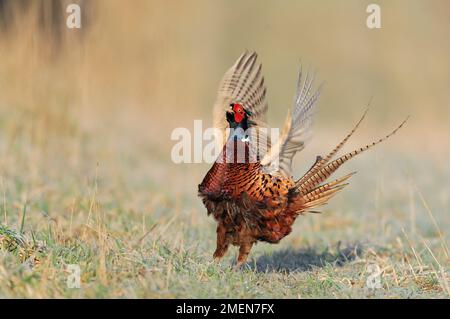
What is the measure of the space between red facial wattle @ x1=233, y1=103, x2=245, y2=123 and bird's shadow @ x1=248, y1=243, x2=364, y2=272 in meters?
1.00

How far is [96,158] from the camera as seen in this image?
812 cm

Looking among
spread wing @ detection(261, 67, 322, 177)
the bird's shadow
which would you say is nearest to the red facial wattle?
spread wing @ detection(261, 67, 322, 177)

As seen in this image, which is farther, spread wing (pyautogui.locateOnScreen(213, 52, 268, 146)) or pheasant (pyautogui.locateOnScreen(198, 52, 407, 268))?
spread wing (pyautogui.locateOnScreen(213, 52, 268, 146))

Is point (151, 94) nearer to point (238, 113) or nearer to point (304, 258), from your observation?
point (304, 258)

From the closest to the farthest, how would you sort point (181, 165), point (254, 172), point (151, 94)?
point (254, 172)
point (181, 165)
point (151, 94)

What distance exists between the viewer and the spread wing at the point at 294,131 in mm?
4285

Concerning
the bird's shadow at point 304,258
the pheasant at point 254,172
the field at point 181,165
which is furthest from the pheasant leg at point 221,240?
the bird's shadow at point 304,258

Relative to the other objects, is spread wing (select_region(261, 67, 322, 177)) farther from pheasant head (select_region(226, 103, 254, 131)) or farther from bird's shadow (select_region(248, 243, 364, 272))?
bird's shadow (select_region(248, 243, 364, 272))

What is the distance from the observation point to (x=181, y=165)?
902cm

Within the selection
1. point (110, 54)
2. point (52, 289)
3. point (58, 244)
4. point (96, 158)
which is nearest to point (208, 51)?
point (110, 54)

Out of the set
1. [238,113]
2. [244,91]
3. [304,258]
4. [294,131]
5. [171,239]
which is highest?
[244,91]

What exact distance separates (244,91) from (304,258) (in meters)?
1.50

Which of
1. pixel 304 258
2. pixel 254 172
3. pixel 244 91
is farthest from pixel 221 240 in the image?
pixel 304 258

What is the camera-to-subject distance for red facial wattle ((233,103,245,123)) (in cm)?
426
